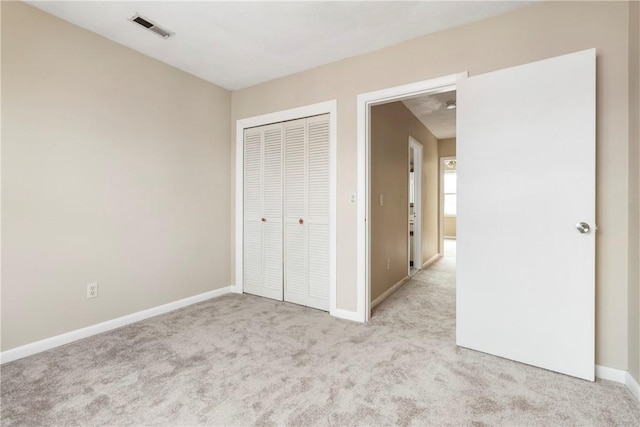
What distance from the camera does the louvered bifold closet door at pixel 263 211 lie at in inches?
135

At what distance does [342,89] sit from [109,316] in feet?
9.75

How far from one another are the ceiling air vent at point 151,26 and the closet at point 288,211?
129cm

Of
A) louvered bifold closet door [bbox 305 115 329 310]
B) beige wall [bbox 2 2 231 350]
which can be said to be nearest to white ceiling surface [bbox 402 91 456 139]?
louvered bifold closet door [bbox 305 115 329 310]

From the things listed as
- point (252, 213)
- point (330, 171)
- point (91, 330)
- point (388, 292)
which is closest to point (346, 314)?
point (388, 292)

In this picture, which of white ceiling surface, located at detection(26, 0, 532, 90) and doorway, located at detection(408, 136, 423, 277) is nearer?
white ceiling surface, located at detection(26, 0, 532, 90)

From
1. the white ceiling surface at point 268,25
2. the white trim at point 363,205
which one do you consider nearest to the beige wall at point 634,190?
the white ceiling surface at point 268,25

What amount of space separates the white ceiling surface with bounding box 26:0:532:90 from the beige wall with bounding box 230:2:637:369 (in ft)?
0.44

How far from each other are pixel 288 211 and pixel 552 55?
258cm

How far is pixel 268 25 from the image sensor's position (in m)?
2.33

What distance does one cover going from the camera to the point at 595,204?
6.07 ft

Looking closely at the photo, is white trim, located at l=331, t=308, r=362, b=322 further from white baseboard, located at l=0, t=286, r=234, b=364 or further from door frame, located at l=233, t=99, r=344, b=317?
white baseboard, located at l=0, t=286, r=234, b=364

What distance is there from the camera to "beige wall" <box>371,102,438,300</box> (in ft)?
10.9

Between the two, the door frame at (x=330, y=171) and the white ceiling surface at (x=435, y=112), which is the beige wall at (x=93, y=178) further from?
the white ceiling surface at (x=435, y=112)

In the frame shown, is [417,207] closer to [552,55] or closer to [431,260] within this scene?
[431,260]
